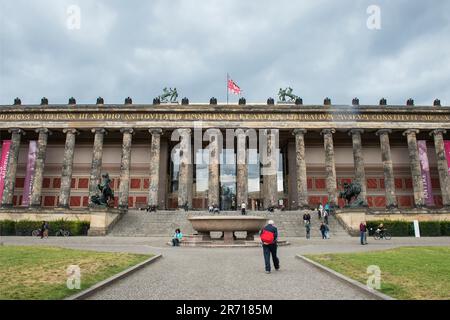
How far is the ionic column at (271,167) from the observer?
41344mm

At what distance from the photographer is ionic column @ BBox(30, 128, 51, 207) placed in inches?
1617

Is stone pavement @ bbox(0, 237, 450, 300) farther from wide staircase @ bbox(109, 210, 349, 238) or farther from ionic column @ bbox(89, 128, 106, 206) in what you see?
ionic column @ bbox(89, 128, 106, 206)

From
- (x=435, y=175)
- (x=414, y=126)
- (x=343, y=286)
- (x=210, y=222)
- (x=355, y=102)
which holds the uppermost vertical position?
(x=355, y=102)

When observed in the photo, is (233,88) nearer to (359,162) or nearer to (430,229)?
(359,162)

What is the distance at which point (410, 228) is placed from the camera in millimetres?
31625

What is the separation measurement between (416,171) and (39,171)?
47.0 metres

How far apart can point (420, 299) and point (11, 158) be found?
4704cm

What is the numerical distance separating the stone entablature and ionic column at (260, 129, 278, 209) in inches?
66.2

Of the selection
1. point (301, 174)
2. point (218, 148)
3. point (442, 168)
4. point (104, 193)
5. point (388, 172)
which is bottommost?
point (104, 193)

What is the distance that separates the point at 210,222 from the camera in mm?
20859

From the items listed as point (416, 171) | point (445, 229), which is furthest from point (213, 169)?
point (416, 171)

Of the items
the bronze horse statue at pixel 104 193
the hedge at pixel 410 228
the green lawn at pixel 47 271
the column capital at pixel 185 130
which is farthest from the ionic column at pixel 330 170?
the green lawn at pixel 47 271
